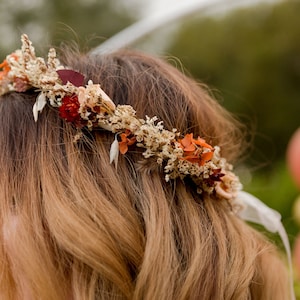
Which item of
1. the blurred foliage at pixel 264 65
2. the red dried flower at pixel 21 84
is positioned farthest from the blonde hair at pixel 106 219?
the blurred foliage at pixel 264 65

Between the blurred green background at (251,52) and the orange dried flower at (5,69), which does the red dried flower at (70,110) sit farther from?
the blurred green background at (251,52)

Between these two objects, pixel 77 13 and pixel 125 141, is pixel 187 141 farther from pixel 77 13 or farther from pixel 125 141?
pixel 77 13

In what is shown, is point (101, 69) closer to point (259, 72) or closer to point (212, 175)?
point (212, 175)

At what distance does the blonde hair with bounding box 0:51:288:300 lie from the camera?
128 centimetres

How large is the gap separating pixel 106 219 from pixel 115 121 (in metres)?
0.19

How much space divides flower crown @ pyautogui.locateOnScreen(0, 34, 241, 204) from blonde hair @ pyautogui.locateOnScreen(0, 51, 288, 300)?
23 mm

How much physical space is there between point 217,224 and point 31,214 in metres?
0.37

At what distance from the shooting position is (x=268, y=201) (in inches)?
175

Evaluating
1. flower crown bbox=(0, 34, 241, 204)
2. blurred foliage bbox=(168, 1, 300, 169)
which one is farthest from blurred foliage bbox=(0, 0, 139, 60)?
flower crown bbox=(0, 34, 241, 204)

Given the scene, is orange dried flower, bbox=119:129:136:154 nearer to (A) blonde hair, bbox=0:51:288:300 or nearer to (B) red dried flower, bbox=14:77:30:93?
(A) blonde hair, bbox=0:51:288:300

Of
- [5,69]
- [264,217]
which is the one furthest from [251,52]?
[5,69]

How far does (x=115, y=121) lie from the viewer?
1.33 m

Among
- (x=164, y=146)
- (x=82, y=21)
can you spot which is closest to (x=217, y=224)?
(x=164, y=146)

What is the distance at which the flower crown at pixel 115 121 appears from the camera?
133 cm
